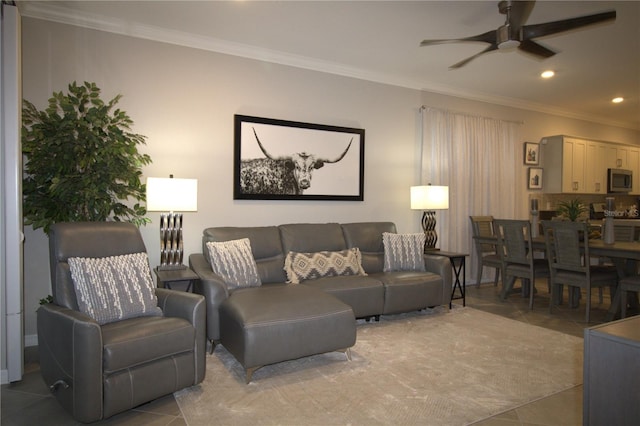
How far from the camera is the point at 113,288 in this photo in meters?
2.48

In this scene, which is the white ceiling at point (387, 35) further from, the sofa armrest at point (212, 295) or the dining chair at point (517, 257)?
the sofa armrest at point (212, 295)

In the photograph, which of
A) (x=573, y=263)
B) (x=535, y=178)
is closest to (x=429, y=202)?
(x=573, y=263)

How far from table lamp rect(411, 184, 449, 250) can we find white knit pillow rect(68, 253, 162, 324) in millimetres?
3166

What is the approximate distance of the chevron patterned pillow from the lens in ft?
12.5

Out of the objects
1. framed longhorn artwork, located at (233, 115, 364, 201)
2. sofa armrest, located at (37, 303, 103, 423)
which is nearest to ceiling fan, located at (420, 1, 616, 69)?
framed longhorn artwork, located at (233, 115, 364, 201)

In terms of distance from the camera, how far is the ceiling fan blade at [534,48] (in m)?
3.02

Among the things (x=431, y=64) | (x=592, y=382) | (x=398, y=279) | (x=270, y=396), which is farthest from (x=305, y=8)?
(x=592, y=382)

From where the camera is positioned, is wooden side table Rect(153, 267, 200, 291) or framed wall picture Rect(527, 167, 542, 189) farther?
framed wall picture Rect(527, 167, 542, 189)

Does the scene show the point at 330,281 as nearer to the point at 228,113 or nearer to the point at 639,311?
the point at 228,113

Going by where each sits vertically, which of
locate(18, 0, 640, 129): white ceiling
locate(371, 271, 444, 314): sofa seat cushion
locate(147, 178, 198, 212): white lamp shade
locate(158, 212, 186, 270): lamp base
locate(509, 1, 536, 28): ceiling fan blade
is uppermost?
locate(18, 0, 640, 129): white ceiling

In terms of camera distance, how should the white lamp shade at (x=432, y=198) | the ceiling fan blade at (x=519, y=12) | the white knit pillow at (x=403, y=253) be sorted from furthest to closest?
the white lamp shade at (x=432, y=198) → the white knit pillow at (x=403, y=253) → the ceiling fan blade at (x=519, y=12)

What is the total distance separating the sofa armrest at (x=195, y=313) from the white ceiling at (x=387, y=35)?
2.31 meters

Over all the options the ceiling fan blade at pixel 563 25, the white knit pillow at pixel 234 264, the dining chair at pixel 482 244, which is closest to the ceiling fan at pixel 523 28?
the ceiling fan blade at pixel 563 25

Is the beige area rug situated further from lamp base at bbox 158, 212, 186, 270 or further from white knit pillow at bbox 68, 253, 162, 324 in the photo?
lamp base at bbox 158, 212, 186, 270
